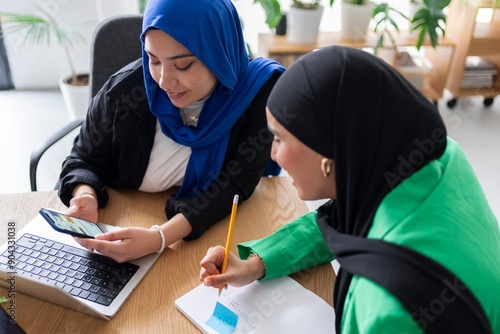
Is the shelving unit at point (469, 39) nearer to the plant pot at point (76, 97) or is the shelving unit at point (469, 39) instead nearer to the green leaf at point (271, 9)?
Answer: the green leaf at point (271, 9)

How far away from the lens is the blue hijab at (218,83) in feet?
3.63

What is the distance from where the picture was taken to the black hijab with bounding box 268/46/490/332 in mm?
699

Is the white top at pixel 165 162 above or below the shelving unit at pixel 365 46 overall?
above

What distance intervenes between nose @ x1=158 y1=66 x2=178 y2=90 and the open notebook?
0.49 metres

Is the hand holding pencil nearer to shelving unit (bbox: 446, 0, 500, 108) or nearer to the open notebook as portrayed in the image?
the open notebook

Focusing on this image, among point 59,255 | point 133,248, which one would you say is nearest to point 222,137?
point 133,248

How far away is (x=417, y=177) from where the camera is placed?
73cm

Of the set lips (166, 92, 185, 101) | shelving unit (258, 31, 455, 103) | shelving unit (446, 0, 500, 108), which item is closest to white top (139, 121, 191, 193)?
lips (166, 92, 185, 101)

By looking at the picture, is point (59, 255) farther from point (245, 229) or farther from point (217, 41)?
point (217, 41)

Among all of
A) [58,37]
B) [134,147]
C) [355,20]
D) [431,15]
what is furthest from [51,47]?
[431,15]

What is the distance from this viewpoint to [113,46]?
5.40ft

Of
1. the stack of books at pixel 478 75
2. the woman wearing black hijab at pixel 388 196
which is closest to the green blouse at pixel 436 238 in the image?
the woman wearing black hijab at pixel 388 196

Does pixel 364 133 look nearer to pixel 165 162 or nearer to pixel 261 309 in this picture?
pixel 261 309

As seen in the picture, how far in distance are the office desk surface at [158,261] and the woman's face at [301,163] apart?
11.7 inches
